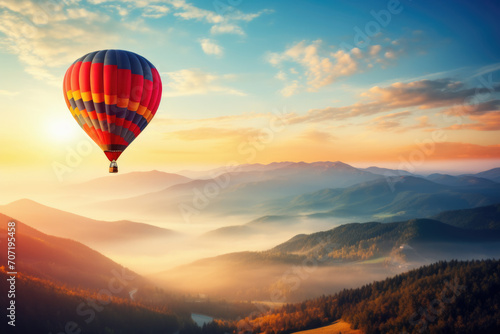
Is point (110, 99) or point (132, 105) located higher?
point (110, 99)

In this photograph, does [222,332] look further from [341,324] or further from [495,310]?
[495,310]

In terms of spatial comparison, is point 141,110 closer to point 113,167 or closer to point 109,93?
point 109,93

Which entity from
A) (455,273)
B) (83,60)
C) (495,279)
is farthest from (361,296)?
(83,60)

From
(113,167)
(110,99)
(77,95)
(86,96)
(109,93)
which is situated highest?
(77,95)

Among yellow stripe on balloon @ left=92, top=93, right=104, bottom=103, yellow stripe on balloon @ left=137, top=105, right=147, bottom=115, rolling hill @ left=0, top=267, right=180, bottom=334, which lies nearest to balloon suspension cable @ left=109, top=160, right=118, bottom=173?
yellow stripe on balloon @ left=137, top=105, right=147, bottom=115

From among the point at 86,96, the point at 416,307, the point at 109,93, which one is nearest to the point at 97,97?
the point at 86,96

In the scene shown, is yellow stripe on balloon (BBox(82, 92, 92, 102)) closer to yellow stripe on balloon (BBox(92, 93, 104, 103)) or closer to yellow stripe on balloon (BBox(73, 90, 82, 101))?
yellow stripe on balloon (BBox(92, 93, 104, 103))

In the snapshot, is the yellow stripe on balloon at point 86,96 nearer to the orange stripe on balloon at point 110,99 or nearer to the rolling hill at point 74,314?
the orange stripe on balloon at point 110,99
